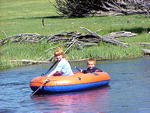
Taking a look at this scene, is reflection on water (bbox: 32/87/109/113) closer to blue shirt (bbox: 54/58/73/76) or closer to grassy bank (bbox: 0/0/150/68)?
Answer: blue shirt (bbox: 54/58/73/76)

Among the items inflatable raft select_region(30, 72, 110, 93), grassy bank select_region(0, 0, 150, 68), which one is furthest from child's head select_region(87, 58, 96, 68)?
grassy bank select_region(0, 0, 150, 68)

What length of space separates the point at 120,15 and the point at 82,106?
26.4 metres

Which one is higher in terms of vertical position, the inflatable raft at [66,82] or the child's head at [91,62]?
the child's head at [91,62]

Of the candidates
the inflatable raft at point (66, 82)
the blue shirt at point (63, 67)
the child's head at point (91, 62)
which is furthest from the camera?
the child's head at point (91, 62)

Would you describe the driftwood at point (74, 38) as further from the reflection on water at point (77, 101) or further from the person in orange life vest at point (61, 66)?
the reflection on water at point (77, 101)

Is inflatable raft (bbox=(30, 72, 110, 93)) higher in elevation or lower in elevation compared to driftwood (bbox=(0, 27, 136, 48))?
higher

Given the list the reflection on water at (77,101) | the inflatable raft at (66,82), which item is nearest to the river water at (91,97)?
the reflection on water at (77,101)

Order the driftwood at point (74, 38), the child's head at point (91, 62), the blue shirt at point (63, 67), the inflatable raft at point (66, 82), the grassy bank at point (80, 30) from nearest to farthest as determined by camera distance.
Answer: the inflatable raft at point (66, 82) < the blue shirt at point (63, 67) < the child's head at point (91, 62) < the grassy bank at point (80, 30) < the driftwood at point (74, 38)

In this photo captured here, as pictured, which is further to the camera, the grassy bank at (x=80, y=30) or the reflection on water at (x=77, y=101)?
the grassy bank at (x=80, y=30)

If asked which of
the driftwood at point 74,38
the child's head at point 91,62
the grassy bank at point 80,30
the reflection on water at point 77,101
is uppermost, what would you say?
the child's head at point 91,62

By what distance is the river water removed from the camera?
51.3ft

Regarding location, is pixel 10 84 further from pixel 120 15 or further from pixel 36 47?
pixel 120 15

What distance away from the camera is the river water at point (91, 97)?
616 inches

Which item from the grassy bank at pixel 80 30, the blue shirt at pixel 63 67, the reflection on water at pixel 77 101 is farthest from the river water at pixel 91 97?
the grassy bank at pixel 80 30
